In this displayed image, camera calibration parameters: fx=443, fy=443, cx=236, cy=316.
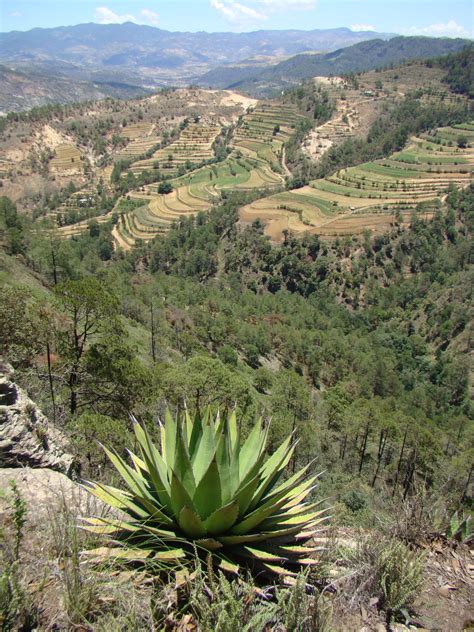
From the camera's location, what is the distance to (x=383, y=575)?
3400 millimetres

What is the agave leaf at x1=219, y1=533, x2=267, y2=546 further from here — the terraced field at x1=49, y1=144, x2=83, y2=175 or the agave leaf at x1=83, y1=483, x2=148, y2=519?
the terraced field at x1=49, y1=144, x2=83, y2=175

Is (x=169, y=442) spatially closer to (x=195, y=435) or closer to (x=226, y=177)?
(x=195, y=435)

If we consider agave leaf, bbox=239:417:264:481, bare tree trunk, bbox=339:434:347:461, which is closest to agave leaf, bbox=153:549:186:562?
agave leaf, bbox=239:417:264:481

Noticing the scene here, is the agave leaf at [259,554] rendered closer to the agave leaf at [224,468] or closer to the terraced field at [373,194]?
the agave leaf at [224,468]

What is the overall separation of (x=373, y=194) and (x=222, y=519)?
104175mm

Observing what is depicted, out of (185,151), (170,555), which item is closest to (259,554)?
(170,555)

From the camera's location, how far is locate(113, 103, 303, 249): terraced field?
103312mm

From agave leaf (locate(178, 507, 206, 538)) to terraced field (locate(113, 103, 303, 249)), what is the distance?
94775 millimetres

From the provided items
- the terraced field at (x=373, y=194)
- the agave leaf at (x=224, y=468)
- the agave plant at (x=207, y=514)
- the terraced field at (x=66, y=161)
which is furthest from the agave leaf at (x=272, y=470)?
the terraced field at (x=66, y=161)

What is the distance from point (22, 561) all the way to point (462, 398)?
207 ft

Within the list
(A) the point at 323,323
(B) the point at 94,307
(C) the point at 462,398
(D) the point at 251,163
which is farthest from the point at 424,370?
(D) the point at 251,163

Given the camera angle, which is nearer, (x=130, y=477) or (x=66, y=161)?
(x=130, y=477)

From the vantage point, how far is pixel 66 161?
152875 mm

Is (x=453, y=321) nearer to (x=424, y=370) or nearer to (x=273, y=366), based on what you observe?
(x=424, y=370)
